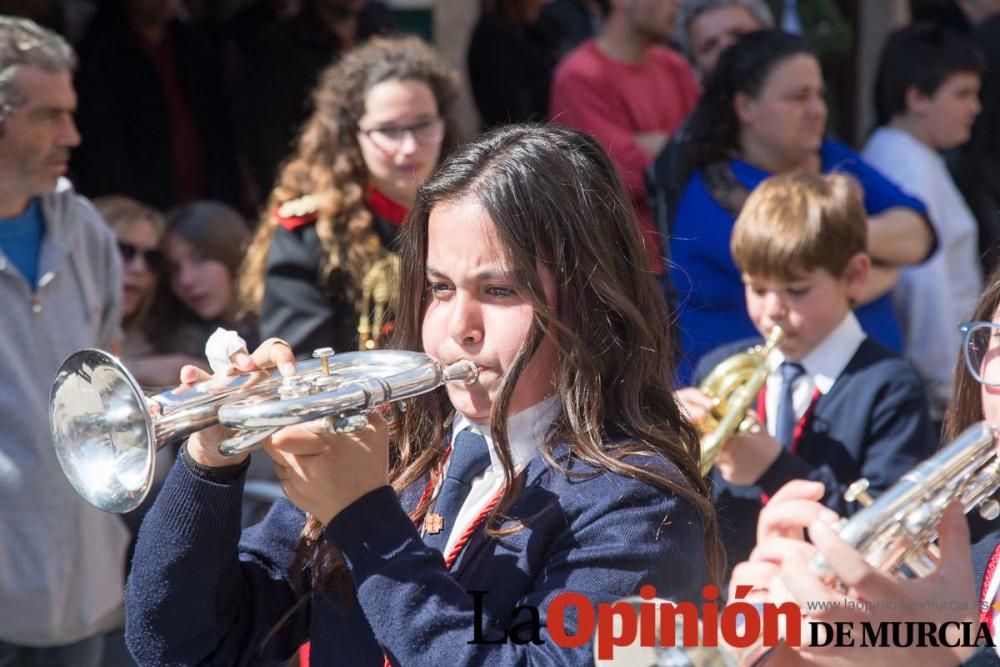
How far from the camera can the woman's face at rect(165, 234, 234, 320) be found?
15.6ft

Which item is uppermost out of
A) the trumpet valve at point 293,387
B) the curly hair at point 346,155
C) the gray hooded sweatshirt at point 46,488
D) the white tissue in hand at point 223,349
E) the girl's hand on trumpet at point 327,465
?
the curly hair at point 346,155

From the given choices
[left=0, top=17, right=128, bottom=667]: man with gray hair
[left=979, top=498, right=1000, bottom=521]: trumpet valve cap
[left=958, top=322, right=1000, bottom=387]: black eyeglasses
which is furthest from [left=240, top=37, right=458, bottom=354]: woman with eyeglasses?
[left=979, top=498, right=1000, bottom=521]: trumpet valve cap

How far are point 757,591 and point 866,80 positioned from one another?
261 inches

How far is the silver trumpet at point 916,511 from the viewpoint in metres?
1.71

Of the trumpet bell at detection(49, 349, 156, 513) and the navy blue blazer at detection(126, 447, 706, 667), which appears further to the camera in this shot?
the trumpet bell at detection(49, 349, 156, 513)

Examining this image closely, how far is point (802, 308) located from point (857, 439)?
361 millimetres

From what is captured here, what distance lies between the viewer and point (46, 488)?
3541 mm

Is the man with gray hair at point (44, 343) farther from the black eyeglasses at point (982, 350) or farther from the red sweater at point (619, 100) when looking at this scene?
the black eyeglasses at point (982, 350)

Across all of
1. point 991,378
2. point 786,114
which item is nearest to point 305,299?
point 786,114

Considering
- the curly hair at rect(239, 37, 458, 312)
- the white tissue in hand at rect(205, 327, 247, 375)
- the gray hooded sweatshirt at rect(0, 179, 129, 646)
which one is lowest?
the gray hooded sweatshirt at rect(0, 179, 129, 646)

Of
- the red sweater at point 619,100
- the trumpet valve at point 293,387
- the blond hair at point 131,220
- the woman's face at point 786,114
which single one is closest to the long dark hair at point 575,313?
the trumpet valve at point 293,387

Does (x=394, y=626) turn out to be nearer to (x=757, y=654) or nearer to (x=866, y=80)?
(x=757, y=654)

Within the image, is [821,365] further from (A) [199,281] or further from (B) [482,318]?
(A) [199,281]

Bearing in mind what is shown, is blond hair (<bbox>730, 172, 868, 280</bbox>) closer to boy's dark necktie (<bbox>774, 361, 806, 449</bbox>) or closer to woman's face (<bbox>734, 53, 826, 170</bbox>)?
boy's dark necktie (<bbox>774, 361, 806, 449</bbox>)
